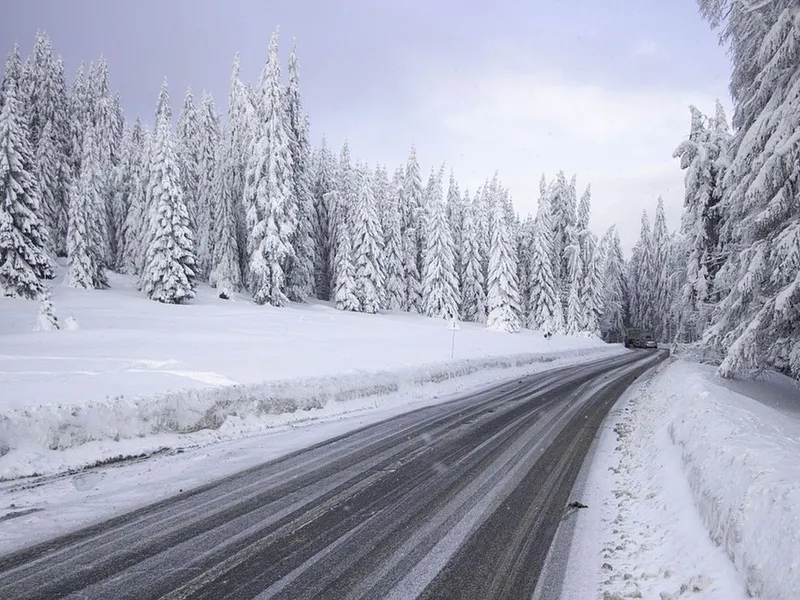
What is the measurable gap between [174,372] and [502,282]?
1549 inches

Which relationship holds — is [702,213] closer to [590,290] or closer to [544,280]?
[544,280]

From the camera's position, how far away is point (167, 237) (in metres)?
35.9

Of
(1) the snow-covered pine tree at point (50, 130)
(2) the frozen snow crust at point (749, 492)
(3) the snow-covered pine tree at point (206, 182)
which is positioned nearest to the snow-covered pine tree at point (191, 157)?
(3) the snow-covered pine tree at point (206, 182)

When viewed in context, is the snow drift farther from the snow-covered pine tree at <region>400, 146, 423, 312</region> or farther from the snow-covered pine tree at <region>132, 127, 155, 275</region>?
the snow-covered pine tree at <region>400, 146, 423, 312</region>

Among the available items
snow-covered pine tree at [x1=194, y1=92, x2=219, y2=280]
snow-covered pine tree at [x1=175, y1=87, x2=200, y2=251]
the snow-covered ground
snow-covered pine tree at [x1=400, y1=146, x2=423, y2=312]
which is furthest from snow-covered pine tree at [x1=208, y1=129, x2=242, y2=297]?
the snow-covered ground

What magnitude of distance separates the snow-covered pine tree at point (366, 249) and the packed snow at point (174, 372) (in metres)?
14.3

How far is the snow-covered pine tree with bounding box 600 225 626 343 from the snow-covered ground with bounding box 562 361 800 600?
247ft

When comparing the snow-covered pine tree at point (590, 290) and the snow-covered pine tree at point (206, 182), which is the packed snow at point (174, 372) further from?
the snow-covered pine tree at point (590, 290)

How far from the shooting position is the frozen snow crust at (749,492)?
3.46 meters

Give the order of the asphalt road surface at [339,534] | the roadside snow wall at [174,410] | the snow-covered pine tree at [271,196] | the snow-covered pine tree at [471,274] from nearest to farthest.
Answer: the asphalt road surface at [339,534]
the roadside snow wall at [174,410]
the snow-covered pine tree at [271,196]
the snow-covered pine tree at [471,274]

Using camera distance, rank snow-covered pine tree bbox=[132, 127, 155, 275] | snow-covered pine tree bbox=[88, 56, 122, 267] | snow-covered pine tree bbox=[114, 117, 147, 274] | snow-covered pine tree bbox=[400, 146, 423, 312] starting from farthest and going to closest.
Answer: snow-covered pine tree bbox=[400, 146, 423, 312]
snow-covered pine tree bbox=[88, 56, 122, 267]
snow-covered pine tree bbox=[114, 117, 147, 274]
snow-covered pine tree bbox=[132, 127, 155, 275]

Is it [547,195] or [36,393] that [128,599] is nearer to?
[36,393]

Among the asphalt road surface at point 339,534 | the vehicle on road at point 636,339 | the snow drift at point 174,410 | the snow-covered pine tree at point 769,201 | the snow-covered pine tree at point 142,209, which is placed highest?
the snow-covered pine tree at point 142,209

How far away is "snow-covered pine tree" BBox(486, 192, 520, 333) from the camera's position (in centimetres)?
4844
